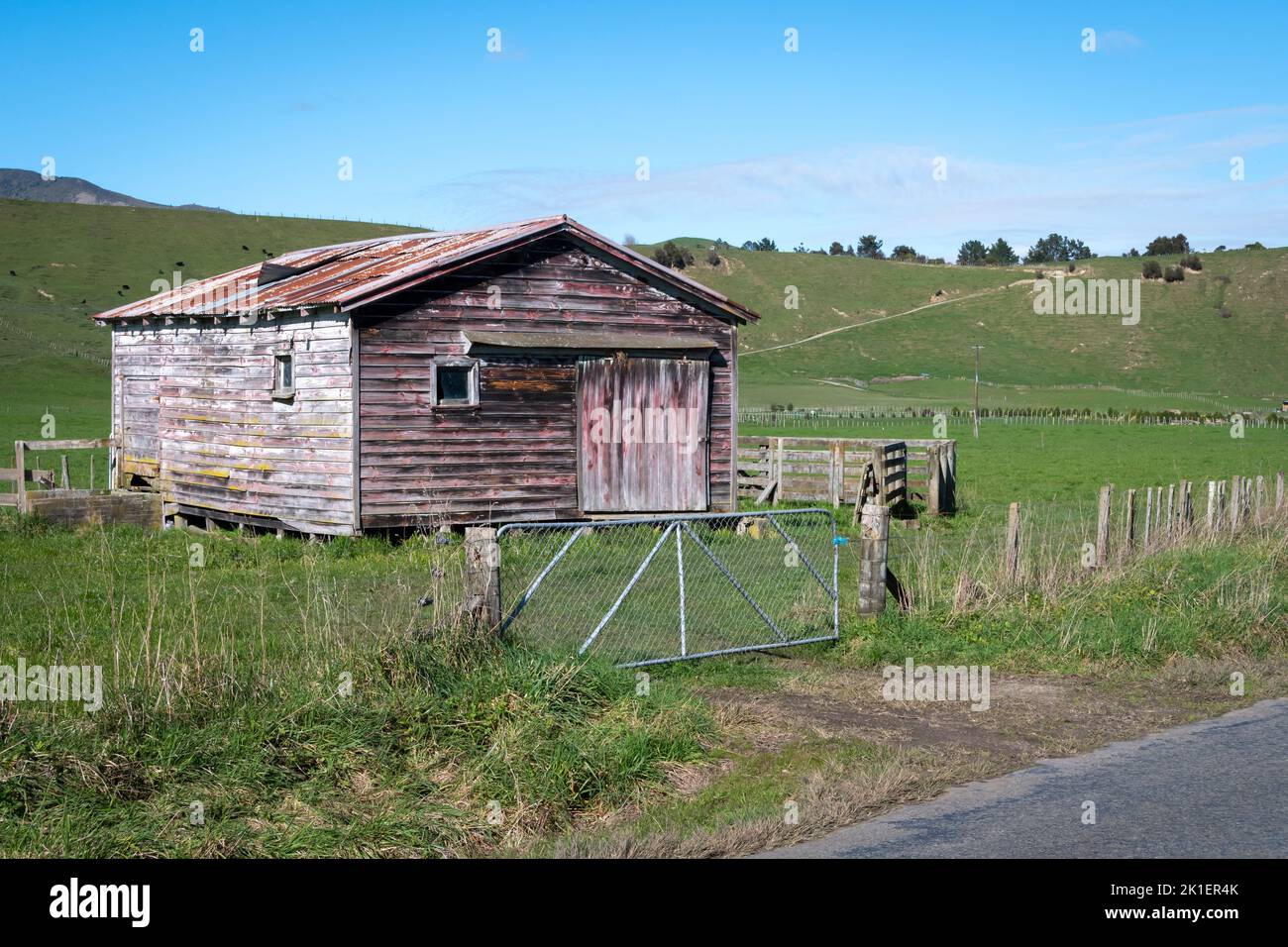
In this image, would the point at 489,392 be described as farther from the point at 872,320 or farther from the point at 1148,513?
the point at 872,320

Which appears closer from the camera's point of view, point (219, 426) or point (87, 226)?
point (219, 426)

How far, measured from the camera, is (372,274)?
18.8 m

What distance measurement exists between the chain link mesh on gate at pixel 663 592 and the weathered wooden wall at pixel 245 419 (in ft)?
10.4

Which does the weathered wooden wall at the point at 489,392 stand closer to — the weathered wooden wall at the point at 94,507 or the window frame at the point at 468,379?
the window frame at the point at 468,379

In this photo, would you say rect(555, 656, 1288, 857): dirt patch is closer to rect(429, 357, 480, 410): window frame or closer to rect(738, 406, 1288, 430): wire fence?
rect(429, 357, 480, 410): window frame

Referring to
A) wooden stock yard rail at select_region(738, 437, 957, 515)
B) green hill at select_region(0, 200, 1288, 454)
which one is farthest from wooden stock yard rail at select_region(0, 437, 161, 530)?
green hill at select_region(0, 200, 1288, 454)

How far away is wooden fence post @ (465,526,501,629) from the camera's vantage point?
9.16 m

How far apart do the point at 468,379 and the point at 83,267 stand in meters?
87.9

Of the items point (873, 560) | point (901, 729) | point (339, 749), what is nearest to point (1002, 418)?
point (873, 560)
